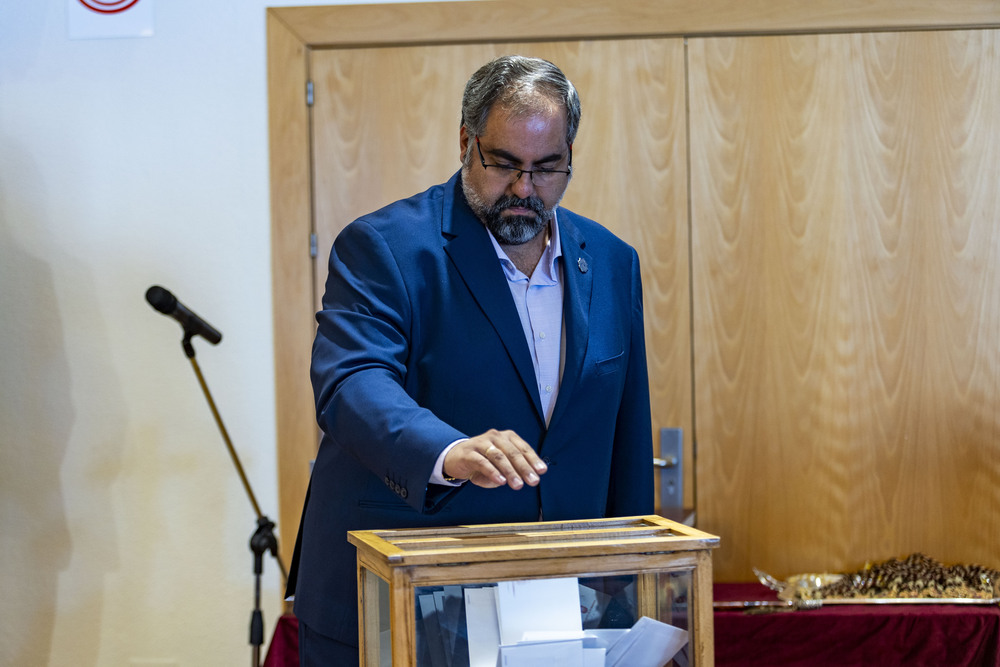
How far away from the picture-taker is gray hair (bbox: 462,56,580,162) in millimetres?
1509

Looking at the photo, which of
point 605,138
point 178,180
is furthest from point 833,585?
point 178,180

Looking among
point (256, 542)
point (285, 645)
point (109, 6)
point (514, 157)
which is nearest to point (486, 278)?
point (514, 157)

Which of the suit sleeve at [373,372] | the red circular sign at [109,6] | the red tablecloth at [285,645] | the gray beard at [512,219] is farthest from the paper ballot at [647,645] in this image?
the red circular sign at [109,6]

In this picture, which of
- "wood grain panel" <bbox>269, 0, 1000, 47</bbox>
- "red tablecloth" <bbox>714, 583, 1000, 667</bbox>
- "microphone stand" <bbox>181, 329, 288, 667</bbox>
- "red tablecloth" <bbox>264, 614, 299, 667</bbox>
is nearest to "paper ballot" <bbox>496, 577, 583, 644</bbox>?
"red tablecloth" <bbox>264, 614, 299, 667</bbox>

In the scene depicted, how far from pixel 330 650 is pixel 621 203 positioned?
2.03 m

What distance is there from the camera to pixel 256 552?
2.77 metres

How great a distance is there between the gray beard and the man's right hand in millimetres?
513

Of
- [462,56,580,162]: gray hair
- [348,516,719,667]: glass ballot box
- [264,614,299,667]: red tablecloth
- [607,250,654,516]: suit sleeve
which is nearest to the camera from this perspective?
[348,516,719,667]: glass ballot box

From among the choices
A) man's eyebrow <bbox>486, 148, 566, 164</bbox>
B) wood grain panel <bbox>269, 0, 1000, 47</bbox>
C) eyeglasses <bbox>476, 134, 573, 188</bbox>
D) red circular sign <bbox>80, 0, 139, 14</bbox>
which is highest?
red circular sign <bbox>80, 0, 139, 14</bbox>

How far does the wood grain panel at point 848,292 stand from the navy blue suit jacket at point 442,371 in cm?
169

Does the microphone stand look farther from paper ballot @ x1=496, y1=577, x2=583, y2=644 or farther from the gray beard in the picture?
paper ballot @ x1=496, y1=577, x2=583, y2=644

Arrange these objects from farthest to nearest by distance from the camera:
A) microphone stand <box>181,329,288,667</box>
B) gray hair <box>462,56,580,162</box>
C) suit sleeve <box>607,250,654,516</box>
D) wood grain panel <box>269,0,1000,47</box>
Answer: wood grain panel <box>269,0,1000,47</box> → microphone stand <box>181,329,288,667</box> → suit sleeve <box>607,250,654,516</box> → gray hair <box>462,56,580,162</box>

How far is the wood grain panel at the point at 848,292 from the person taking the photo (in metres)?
3.12

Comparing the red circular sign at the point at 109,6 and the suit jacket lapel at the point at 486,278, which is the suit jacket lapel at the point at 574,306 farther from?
the red circular sign at the point at 109,6
